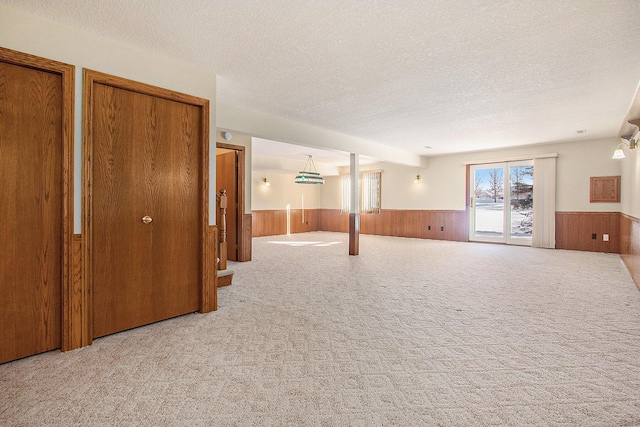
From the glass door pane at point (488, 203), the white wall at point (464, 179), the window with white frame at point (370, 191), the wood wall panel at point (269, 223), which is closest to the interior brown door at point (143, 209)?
the white wall at point (464, 179)

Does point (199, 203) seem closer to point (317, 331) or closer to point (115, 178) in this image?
point (115, 178)

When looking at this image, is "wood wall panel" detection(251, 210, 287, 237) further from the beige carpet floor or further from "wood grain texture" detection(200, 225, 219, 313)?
"wood grain texture" detection(200, 225, 219, 313)

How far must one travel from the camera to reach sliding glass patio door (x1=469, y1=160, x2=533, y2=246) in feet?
27.1

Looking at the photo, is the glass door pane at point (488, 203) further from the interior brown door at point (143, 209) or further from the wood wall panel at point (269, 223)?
the interior brown door at point (143, 209)

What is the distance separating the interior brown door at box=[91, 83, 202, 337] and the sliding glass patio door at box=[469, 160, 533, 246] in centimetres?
801

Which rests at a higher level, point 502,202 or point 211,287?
point 502,202

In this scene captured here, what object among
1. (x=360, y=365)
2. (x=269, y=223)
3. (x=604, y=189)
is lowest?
(x=360, y=365)

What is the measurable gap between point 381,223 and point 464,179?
3.11 meters

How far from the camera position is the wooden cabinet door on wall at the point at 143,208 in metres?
2.71

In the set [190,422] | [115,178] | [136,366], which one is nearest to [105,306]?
[136,366]

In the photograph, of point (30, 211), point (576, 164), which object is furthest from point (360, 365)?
point (576, 164)

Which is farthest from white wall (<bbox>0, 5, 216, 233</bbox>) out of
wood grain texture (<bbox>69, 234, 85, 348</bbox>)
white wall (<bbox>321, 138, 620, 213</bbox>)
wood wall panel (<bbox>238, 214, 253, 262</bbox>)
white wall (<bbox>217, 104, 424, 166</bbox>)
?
white wall (<bbox>321, 138, 620, 213</bbox>)

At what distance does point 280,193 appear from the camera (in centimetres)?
1188

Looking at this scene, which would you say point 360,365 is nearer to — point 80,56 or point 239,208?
point 80,56
